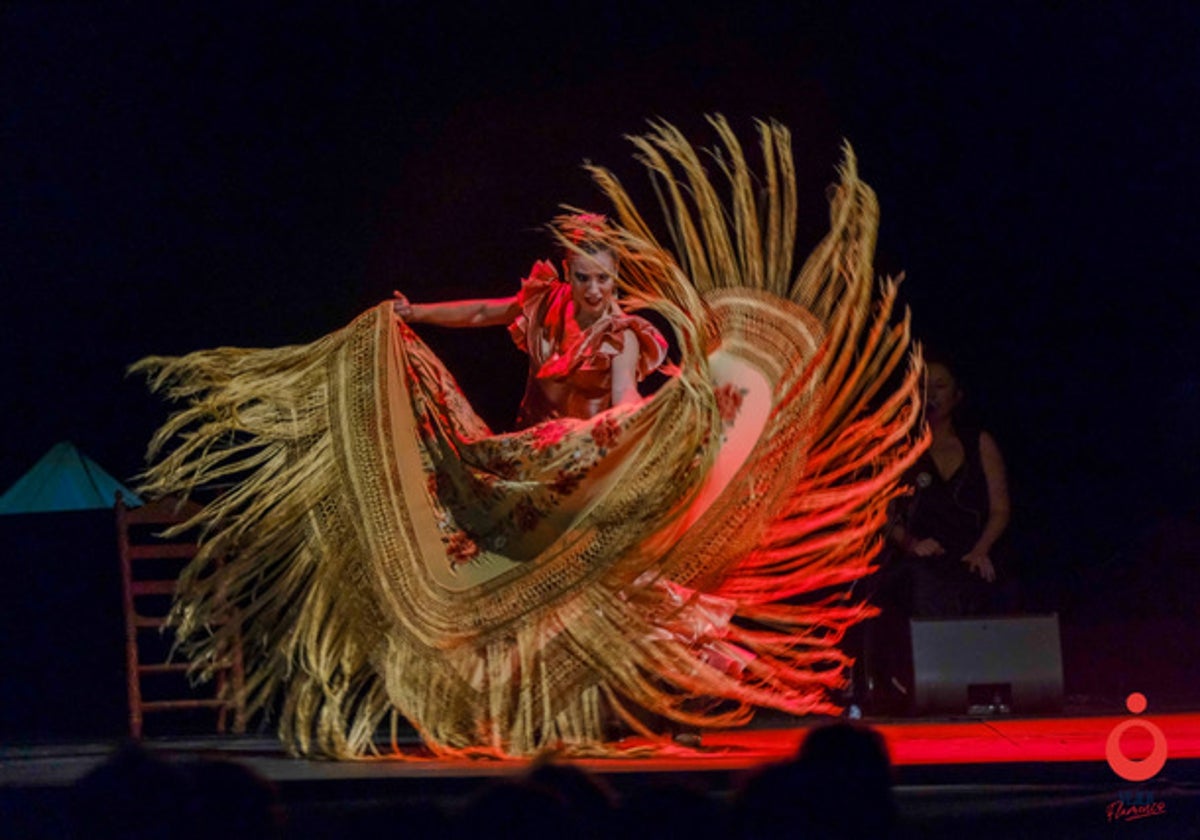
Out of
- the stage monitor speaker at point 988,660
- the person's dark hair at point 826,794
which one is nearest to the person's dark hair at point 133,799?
the person's dark hair at point 826,794

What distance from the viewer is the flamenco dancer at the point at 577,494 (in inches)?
159

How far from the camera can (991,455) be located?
5098 mm

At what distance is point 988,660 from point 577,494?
5.13ft

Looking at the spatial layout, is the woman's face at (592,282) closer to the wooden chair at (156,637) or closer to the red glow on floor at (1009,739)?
the red glow on floor at (1009,739)

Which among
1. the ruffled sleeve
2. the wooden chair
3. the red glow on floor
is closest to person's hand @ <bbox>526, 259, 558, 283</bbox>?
the ruffled sleeve

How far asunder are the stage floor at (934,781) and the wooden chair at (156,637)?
786mm

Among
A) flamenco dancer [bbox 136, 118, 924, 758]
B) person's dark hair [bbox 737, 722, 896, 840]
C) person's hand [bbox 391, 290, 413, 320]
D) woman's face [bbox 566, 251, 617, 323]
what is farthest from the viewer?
person's hand [bbox 391, 290, 413, 320]

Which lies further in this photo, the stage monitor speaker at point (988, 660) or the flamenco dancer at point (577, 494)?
the stage monitor speaker at point (988, 660)

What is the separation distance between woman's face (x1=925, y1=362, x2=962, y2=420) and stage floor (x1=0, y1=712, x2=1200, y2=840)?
117cm

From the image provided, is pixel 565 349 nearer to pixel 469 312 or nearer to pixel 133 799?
pixel 469 312

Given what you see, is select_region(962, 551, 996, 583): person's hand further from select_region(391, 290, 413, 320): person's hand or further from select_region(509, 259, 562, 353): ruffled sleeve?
select_region(391, 290, 413, 320): person's hand

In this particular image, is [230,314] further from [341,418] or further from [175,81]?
[341,418]

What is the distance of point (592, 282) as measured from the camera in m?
4.31

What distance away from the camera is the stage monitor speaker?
493 centimetres
